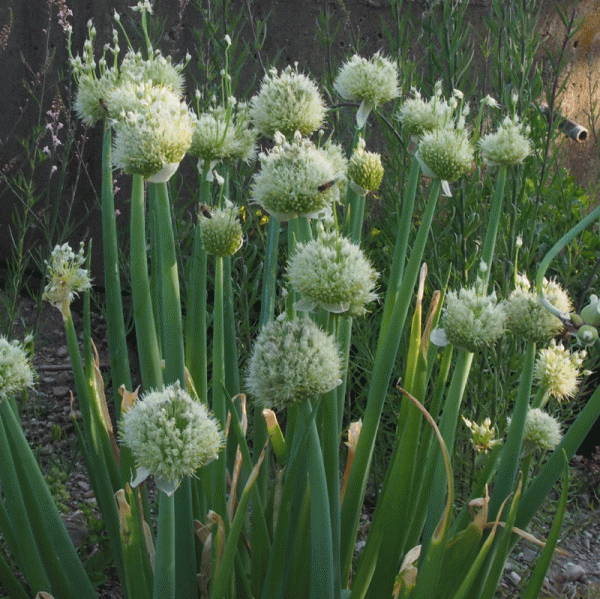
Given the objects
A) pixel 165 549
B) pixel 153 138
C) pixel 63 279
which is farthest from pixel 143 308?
pixel 165 549

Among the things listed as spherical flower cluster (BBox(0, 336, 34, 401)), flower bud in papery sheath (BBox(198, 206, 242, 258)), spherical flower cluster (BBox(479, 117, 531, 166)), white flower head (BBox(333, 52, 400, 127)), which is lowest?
spherical flower cluster (BBox(0, 336, 34, 401))

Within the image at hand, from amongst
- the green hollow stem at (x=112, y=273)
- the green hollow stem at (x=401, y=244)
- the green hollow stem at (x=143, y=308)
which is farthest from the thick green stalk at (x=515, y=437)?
the green hollow stem at (x=112, y=273)

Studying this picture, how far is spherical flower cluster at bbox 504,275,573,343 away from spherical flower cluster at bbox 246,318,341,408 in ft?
1.05

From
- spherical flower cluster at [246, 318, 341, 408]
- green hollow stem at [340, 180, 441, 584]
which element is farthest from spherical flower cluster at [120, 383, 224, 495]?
green hollow stem at [340, 180, 441, 584]

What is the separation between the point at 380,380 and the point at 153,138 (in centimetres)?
62

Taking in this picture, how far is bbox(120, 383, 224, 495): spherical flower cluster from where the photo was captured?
0.96m

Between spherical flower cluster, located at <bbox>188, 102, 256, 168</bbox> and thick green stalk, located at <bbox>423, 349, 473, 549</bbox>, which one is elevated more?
spherical flower cluster, located at <bbox>188, 102, 256, 168</bbox>

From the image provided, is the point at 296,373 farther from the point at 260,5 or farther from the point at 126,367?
the point at 260,5

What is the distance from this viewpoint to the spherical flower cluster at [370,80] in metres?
1.42

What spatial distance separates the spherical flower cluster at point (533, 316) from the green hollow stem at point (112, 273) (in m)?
0.80

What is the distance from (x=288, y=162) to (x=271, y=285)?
544mm

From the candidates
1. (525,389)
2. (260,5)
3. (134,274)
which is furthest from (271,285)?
(260,5)

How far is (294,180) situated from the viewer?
3.59 feet

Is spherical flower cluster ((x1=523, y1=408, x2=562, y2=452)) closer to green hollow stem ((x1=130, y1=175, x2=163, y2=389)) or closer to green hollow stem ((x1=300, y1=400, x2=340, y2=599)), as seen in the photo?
green hollow stem ((x1=300, y1=400, x2=340, y2=599))
